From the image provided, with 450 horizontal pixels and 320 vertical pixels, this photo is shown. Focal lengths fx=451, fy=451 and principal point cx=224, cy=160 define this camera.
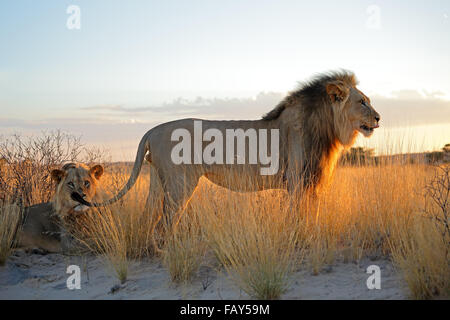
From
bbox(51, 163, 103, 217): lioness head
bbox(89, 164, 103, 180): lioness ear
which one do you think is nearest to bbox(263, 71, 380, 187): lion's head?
bbox(89, 164, 103, 180): lioness ear

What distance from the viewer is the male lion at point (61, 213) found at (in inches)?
239

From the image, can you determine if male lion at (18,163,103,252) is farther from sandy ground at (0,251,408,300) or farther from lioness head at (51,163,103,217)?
sandy ground at (0,251,408,300)

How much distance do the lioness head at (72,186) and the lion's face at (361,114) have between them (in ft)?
11.7

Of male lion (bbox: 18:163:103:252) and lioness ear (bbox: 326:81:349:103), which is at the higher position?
lioness ear (bbox: 326:81:349:103)

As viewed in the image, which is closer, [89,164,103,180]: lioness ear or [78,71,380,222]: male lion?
[78,71,380,222]: male lion

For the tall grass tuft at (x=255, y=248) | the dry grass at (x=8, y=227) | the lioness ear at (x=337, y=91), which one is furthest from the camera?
the lioness ear at (x=337, y=91)

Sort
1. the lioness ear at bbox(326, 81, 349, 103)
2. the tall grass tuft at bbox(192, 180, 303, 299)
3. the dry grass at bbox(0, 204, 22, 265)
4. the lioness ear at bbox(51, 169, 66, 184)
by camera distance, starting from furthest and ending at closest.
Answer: the lioness ear at bbox(326, 81, 349, 103) → the lioness ear at bbox(51, 169, 66, 184) → the dry grass at bbox(0, 204, 22, 265) → the tall grass tuft at bbox(192, 180, 303, 299)

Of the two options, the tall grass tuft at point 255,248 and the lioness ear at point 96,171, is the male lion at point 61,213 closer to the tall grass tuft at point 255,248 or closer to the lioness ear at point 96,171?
the lioness ear at point 96,171

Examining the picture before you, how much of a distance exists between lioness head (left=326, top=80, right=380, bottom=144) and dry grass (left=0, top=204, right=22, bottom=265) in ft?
15.2

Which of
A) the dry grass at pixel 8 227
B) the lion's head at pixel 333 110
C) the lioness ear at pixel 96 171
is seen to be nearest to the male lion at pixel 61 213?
the lioness ear at pixel 96 171

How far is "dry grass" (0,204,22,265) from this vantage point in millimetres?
5797

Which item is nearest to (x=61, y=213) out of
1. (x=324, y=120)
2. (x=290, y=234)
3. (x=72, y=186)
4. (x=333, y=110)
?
(x=72, y=186)

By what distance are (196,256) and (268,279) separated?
1090 millimetres
